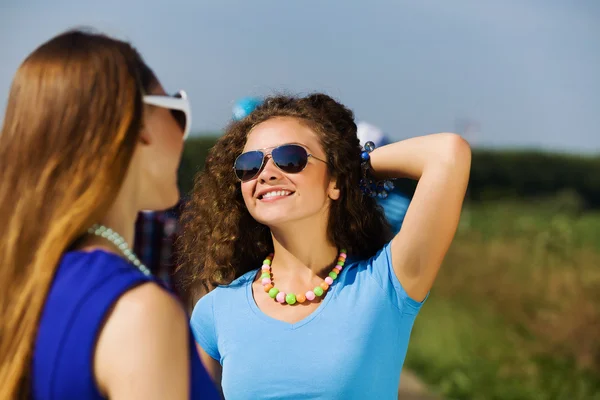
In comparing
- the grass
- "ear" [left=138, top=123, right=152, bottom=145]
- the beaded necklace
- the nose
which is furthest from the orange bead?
the grass

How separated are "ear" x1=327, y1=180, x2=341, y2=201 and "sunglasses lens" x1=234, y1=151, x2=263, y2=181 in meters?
0.24

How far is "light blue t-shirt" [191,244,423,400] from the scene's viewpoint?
6.81ft

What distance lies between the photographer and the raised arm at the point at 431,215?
213 cm

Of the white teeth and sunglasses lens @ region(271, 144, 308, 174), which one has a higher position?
sunglasses lens @ region(271, 144, 308, 174)

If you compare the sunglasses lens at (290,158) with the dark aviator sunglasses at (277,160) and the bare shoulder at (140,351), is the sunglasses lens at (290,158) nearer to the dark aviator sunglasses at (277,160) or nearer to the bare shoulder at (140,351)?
the dark aviator sunglasses at (277,160)

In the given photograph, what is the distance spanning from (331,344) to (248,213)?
0.61 metres

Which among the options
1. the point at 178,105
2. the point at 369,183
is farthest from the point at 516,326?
the point at 178,105

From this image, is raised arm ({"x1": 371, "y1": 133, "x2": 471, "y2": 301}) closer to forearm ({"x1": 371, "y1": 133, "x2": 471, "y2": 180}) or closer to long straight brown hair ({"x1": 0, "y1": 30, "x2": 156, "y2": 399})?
forearm ({"x1": 371, "y1": 133, "x2": 471, "y2": 180})

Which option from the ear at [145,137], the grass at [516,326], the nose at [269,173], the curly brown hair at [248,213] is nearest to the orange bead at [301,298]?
the curly brown hair at [248,213]

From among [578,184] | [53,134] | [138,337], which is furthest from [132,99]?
[578,184]

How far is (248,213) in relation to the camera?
2.55m

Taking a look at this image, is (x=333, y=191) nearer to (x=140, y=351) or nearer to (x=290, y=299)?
(x=290, y=299)

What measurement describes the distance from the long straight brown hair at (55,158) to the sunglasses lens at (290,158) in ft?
2.77

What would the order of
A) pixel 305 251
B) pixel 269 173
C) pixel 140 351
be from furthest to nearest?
pixel 305 251, pixel 269 173, pixel 140 351
